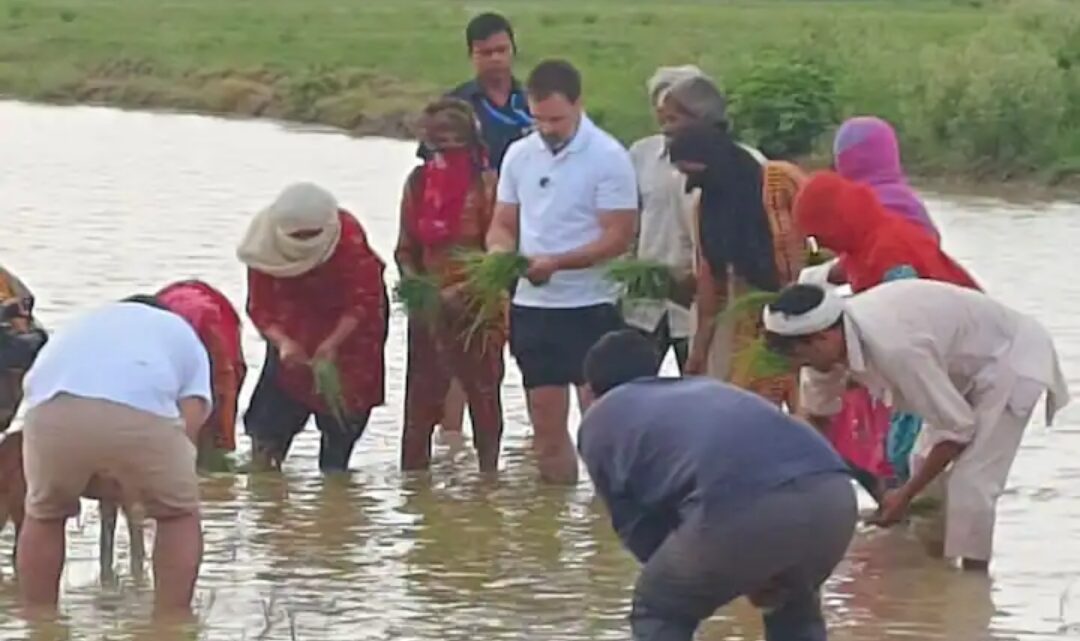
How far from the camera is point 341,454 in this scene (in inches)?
482

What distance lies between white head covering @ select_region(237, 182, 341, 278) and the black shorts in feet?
2.75

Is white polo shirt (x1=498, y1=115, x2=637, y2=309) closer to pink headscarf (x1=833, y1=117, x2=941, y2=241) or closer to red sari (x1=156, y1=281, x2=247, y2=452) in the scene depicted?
pink headscarf (x1=833, y1=117, x2=941, y2=241)

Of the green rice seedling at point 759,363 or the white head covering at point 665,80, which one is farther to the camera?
the white head covering at point 665,80

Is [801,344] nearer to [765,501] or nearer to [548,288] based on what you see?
[765,501]

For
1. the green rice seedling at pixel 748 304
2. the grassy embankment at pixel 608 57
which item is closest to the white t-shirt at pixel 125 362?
the green rice seedling at pixel 748 304

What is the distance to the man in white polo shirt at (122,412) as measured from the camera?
337 inches

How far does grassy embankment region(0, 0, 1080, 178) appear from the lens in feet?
96.0

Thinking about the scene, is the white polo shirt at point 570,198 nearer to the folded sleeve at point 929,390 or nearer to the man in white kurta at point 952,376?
the man in white kurta at point 952,376

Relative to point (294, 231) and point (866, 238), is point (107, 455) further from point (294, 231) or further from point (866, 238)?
point (866, 238)

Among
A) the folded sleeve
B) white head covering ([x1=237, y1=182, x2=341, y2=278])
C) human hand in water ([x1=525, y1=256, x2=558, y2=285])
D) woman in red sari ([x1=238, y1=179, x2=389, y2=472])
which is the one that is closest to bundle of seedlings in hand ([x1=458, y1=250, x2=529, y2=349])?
human hand in water ([x1=525, y1=256, x2=558, y2=285])

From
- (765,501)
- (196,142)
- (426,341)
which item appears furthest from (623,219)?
(196,142)

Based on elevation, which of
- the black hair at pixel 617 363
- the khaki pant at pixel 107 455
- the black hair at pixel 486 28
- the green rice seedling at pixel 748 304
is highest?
the black hair at pixel 486 28

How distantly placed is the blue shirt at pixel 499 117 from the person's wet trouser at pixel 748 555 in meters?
5.04

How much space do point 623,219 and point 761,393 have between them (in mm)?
988
